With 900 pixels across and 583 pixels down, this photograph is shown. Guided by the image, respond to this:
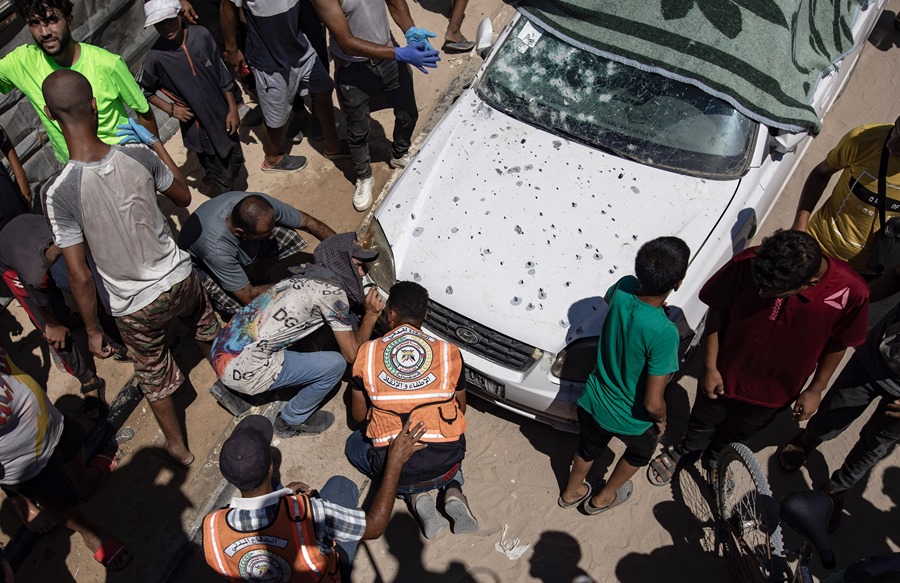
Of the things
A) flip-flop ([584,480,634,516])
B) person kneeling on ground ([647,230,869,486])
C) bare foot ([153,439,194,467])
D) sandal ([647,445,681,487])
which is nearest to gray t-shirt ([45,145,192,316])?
bare foot ([153,439,194,467])

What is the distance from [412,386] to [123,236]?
1.74 metres

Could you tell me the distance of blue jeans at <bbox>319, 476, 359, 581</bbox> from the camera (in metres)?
3.40

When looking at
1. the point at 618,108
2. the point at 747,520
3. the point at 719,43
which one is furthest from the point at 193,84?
the point at 747,520

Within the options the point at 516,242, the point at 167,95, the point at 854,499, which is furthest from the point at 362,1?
the point at 854,499

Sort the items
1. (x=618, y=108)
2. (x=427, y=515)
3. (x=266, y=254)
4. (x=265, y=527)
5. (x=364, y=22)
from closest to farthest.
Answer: (x=265, y=527) < (x=427, y=515) < (x=618, y=108) < (x=266, y=254) < (x=364, y=22)

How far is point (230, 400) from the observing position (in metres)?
4.51

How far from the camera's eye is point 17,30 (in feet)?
17.1

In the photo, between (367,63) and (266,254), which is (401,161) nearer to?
(367,63)

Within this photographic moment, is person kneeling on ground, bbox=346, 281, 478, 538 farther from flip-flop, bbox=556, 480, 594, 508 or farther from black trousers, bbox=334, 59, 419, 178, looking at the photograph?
black trousers, bbox=334, 59, 419, 178

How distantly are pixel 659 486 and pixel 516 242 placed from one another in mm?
1784

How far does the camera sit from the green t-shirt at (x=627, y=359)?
3.10m

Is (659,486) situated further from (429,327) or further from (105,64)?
(105,64)

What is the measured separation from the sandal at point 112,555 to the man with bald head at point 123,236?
2.36 ft

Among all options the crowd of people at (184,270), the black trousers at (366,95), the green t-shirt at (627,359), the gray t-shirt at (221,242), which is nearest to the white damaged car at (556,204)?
the green t-shirt at (627,359)
